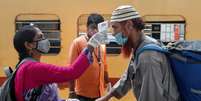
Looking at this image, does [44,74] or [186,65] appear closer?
[186,65]

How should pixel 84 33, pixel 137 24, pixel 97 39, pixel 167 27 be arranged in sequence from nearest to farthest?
pixel 137 24 < pixel 97 39 < pixel 167 27 < pixel 84 33

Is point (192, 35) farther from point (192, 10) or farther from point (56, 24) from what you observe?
point (56, 24)

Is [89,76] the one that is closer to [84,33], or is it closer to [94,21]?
[94,21]

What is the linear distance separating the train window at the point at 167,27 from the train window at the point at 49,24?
1.15 metres

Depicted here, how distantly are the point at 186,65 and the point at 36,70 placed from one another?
3.20 feet

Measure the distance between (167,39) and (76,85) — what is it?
51.0 inches

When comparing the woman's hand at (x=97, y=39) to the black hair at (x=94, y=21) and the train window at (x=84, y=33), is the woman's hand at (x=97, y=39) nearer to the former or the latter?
the black hair at (x=94, y=21)

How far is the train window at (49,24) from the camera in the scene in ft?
18.9

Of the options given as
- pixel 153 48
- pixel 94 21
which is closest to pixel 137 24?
pixel 153 48

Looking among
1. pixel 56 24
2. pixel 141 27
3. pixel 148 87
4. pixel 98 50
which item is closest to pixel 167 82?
pixel 148 87

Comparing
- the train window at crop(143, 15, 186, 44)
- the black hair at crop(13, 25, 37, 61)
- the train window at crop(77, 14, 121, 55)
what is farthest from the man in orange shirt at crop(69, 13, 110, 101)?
the black hair at crop(13, 25, 37, 61)

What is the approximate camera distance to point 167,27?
5562 millimetres

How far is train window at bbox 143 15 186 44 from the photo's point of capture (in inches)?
218

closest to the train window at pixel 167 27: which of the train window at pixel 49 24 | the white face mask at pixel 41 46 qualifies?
the train window at pixel 49 24
